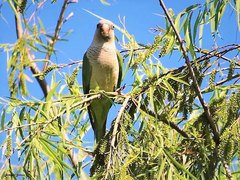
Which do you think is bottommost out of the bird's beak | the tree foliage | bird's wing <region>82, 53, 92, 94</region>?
the tree foliage

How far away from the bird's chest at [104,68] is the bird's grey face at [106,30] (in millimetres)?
119

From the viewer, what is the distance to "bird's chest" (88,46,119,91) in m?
3.69

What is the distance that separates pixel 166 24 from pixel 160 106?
1.17 feet

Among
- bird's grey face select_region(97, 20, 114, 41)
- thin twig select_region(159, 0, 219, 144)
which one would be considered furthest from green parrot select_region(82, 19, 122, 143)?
thin twig select_region(159, 0, 219, 144)

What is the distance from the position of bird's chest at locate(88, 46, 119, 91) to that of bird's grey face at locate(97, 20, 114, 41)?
4.7 inches

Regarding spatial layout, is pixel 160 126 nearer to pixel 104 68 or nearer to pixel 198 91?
pixel 198 91

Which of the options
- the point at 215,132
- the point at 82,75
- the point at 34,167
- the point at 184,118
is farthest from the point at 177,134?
the point at 82,75

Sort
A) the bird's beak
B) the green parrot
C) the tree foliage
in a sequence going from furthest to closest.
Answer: the bird's beak, the green parrot, the tree foliage

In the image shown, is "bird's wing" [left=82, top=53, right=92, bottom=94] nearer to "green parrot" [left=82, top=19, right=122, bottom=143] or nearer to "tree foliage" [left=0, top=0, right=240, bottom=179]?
"green parrot" [left=82, top=19, right=122, bottom=143]

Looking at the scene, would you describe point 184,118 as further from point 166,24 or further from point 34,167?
point 34,167

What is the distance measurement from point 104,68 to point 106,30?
29 centimetres

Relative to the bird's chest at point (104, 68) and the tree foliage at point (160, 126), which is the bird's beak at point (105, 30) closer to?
the bird's chest at point (104, 68)

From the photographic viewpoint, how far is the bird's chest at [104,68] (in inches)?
145

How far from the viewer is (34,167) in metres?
2.01
